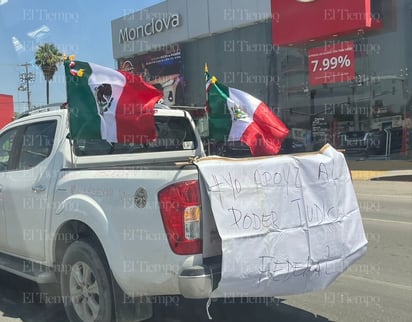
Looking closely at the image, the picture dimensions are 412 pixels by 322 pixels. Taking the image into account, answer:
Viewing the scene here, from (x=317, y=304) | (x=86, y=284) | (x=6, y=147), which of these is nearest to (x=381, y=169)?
(x=317, y=304)

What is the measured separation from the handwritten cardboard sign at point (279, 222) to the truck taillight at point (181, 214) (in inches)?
4.9

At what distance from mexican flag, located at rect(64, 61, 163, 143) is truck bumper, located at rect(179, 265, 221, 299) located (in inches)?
61.9

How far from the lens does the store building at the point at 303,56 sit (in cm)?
2339

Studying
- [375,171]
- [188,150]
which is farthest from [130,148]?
[375,171]

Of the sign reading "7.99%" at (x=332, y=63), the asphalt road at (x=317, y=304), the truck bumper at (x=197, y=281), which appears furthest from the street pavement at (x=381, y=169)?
the truck bumper at (x=197, y=281)

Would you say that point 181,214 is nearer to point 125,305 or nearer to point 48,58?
point 125,305

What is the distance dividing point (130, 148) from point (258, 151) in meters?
1.31

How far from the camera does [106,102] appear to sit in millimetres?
4773

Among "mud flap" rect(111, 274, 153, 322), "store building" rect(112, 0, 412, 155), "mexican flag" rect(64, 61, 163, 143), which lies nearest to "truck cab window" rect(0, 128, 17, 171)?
"mexican flag" rect(64, 61, 163, 143)

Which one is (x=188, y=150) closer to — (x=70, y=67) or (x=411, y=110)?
(x=70, y=67)

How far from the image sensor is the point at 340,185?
4.68 m

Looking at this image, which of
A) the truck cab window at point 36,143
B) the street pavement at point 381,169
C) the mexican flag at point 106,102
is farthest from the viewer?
the street pavement at point 381,169

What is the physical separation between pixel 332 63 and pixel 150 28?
46.8ft

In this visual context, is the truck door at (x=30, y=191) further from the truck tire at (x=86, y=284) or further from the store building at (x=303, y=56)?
the store building at (x=303, y=56)
